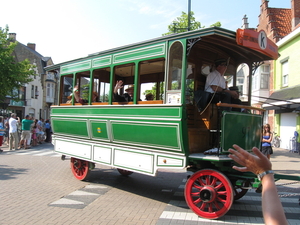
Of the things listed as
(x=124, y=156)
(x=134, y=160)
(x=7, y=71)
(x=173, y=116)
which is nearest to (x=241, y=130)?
(x=173, y=116)

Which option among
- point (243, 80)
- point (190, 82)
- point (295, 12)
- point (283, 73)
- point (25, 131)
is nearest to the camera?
point (190, 82)

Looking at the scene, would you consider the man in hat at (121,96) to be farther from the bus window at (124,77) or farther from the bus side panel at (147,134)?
the bus side panel at (147,134)

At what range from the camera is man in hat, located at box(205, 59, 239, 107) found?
19.0ft

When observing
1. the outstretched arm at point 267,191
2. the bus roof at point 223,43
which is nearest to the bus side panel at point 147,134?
the bus roof at point 223,43

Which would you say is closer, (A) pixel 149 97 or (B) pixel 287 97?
(A) pixel 149 97

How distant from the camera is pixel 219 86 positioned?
19.6 feet

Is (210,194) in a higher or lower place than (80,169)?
higher

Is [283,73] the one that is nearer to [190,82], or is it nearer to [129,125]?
[190,82]

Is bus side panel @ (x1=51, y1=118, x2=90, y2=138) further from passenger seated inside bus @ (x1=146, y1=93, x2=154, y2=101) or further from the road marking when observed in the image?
passenger seated inside bus @ (x1=146, y1=93, x2=154, y2=101)

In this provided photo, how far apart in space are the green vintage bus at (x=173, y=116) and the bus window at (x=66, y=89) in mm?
347

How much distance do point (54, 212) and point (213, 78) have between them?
3.94m

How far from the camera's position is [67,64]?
345 inches

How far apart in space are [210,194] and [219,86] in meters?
2.15

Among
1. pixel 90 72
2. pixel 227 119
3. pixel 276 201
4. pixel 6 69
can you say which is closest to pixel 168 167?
pixel 227 119
